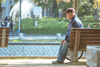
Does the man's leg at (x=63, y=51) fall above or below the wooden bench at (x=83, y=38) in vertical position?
below

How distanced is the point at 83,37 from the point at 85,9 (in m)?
33.5

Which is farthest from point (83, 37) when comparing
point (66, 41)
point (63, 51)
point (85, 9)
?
point (85, 9)

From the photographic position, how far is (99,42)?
5070mm

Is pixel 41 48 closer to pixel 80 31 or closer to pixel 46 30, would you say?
pixel 80 31

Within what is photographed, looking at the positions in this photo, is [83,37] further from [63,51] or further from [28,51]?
[28,51]

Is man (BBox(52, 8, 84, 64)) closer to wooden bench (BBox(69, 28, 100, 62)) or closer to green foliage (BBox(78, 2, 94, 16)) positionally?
wooden bench (BBox(69, 28, 100, 62))

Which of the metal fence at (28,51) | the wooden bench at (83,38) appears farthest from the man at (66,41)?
the metal fence at (28,51)

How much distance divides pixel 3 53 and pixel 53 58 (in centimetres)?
273

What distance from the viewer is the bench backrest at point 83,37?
16.1 feet

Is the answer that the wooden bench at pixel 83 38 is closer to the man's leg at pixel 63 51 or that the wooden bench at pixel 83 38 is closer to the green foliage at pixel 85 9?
the man's leg at pixel 63 51

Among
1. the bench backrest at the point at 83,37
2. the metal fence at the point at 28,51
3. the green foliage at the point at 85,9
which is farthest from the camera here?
the green foliage at the point at 85,9

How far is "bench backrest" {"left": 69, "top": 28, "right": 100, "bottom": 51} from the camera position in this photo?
16.1ft

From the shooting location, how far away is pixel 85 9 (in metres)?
37.7

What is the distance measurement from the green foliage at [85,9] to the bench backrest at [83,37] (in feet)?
102
